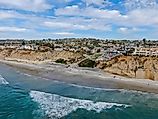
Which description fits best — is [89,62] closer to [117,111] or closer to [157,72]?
[157,72]

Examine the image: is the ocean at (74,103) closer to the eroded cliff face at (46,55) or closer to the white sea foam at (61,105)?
the white sea foam at (61,105)

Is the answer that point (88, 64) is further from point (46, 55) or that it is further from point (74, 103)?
point (74, 103)

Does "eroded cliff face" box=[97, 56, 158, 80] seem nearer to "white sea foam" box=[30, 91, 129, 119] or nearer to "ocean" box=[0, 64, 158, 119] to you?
"ocean" box=[0, 64, 158, 119]

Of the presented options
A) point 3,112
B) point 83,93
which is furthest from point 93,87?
point 3,112

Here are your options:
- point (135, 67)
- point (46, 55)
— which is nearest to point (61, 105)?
→ point (135, 67)

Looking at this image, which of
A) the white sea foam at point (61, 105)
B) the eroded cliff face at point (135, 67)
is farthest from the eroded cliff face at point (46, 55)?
the white sea foam at point (61, 105)

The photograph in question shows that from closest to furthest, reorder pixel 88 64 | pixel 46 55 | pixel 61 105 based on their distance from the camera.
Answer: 1. pixel 61 105
2. pixel 88 64
3. pixel 46 55
